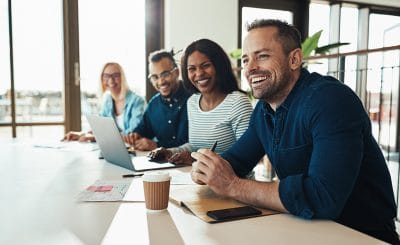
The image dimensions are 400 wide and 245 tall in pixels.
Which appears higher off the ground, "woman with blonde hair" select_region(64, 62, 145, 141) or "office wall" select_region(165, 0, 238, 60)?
"office wall" select_region(165, 0, 238, 60)

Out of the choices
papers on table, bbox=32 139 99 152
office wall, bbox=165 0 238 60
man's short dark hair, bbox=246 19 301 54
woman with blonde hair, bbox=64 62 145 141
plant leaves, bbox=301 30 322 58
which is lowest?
papers on table, bbox=32 139 99 152

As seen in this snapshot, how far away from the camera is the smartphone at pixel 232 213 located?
83cm

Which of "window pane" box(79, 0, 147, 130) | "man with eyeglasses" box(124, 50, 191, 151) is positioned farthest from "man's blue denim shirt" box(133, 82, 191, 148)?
"window pane" box(79, 0, 147, 130)

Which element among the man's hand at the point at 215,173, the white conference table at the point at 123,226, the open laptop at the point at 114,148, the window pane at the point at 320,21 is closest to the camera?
the white conference table at the point at 123,226

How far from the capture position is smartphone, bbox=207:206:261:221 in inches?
32.7

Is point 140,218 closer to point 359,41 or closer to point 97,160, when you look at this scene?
point 97,160

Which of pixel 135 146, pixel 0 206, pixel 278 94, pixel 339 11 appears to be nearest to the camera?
pixel 0 206

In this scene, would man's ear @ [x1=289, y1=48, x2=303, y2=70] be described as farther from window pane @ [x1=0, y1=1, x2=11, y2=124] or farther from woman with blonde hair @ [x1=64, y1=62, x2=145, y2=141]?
window pane @ [x1=0, y1=1, x2=11, y2=124]

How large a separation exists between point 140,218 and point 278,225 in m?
0.32

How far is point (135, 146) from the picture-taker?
6.54 ft

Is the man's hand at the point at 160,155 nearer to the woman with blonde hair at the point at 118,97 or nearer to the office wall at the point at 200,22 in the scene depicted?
the woman with blonde hair at the point at 118,97

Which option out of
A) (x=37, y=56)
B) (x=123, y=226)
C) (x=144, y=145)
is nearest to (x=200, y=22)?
(x=37, y=56)

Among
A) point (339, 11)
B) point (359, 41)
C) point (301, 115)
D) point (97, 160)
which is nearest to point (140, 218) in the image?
point (301, 115)

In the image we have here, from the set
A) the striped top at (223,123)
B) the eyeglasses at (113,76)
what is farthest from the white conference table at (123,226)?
the eyeglasses at (113,76)
